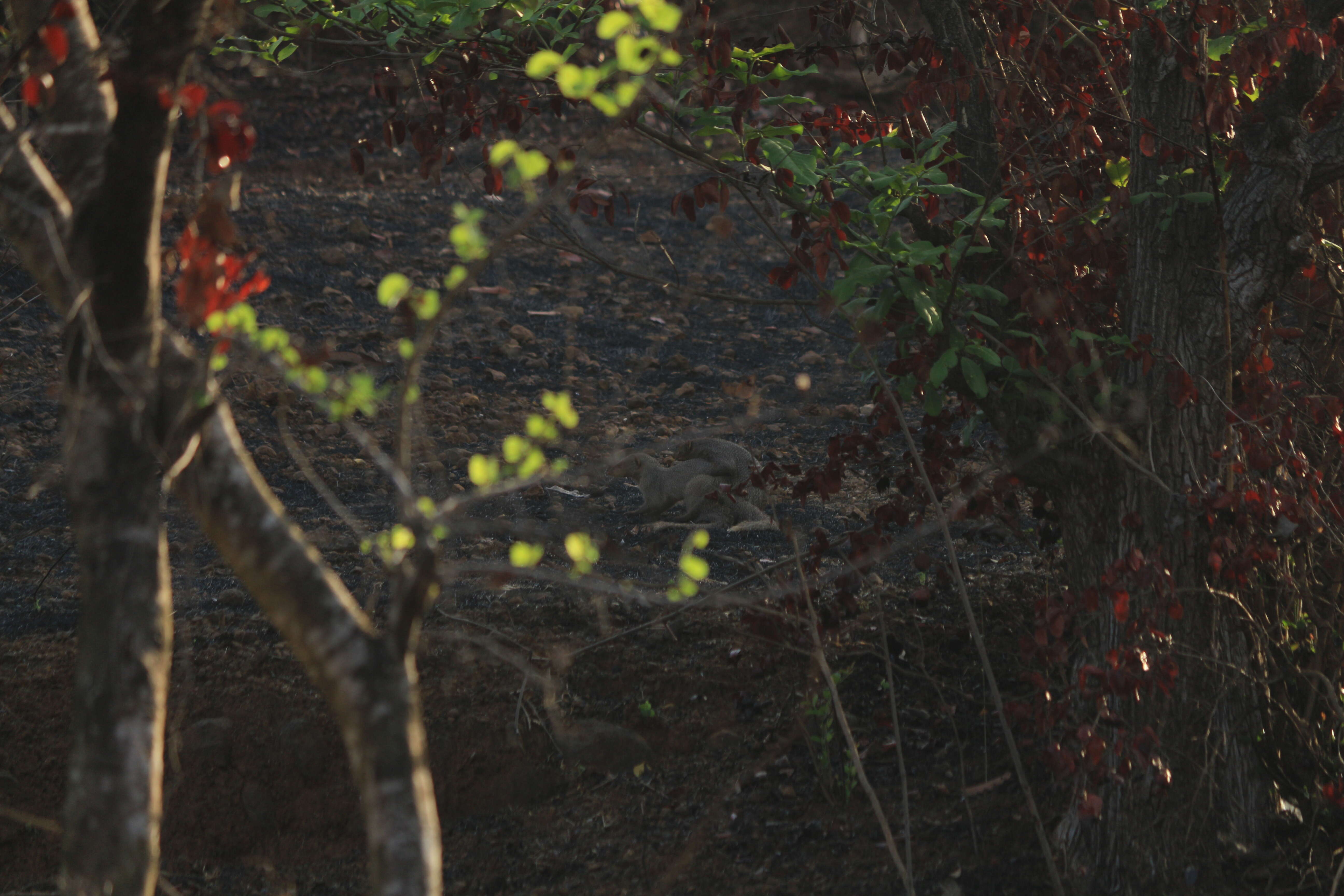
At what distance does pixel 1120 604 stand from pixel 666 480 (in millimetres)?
3265

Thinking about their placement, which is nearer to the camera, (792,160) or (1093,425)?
(1093,425)

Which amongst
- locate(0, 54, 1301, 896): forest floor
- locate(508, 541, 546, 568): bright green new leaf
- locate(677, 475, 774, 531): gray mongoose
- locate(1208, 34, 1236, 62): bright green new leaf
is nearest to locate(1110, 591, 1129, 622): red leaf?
locate(0, 54, 1301, 896): forest floor

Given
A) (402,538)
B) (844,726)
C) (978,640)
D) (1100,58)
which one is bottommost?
(978,640)

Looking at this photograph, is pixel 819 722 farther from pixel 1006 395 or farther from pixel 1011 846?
pixel 1006 395

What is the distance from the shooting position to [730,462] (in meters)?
5.95

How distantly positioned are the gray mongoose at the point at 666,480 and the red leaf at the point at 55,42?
4.26 meters

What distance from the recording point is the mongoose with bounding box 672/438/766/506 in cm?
A: 593

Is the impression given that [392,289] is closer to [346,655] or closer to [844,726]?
[346,655]

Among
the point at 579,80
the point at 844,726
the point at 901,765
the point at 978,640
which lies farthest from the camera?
the point at 978,640

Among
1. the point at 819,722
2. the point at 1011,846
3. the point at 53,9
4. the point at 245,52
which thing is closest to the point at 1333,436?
the point at 1011,846

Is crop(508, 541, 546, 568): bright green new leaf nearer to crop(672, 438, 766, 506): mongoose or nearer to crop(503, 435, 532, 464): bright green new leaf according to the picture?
crop(503, 435, 532, 464): bright green new leaf

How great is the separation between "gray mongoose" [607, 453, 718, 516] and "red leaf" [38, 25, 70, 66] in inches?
168

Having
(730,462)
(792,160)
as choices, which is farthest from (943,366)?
(730,462)

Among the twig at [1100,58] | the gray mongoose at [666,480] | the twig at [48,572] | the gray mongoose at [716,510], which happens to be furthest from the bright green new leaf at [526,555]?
the gray mongoose at [666,480]
